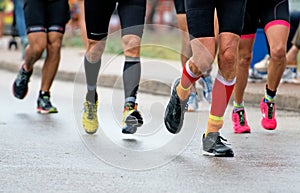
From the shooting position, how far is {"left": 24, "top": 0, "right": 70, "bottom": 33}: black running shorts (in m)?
8.77

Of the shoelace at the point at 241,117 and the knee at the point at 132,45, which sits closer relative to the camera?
the knee at the point at 132,45

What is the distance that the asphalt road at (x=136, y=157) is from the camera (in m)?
5.34

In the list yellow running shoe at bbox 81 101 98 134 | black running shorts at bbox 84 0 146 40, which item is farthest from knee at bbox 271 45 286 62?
yellow running shoe at bbox 81 101 98 134

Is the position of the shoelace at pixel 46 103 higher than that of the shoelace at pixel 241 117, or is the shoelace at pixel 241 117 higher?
the shoelace at pixel 241 117

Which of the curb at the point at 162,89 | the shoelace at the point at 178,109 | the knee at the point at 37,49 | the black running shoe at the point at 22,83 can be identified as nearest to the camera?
the shoelace at the point at 178,109

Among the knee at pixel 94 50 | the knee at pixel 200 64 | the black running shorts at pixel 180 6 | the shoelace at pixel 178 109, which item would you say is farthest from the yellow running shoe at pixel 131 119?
the black running shorts at pixel 180 6

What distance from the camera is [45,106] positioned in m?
9.16

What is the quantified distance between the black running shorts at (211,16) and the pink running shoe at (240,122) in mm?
1564

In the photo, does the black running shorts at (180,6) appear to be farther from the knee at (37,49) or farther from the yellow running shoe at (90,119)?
the yellow running shoe at (90,119)

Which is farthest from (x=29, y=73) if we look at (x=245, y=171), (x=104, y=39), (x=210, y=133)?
(x=245, y=171)

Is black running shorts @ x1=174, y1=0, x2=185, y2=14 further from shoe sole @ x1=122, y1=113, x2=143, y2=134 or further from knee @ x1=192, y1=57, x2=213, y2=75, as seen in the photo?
knee @ x1=192, y1=57, x2=213, y2=75

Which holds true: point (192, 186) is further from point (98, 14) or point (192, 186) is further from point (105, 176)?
point (98, 14)

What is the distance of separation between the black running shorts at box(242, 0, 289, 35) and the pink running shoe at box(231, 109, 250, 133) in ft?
2.31

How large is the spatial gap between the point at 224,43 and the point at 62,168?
1.41 m
